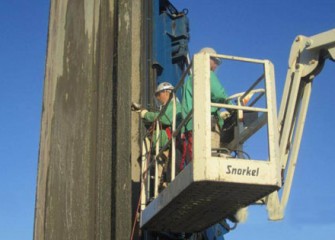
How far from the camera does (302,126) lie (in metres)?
6.49

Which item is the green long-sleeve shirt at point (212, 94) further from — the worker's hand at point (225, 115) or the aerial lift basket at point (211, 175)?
the worker's hand at point (225, 115)

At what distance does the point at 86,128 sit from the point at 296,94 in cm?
277

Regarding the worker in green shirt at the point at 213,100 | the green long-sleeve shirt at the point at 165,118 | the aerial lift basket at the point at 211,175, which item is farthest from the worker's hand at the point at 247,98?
the aerial lift basket at the point at 211,175

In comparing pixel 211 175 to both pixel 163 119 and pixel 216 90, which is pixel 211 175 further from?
pixel 163 119

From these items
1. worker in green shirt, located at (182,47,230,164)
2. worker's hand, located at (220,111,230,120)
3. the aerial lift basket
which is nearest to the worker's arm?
worker in green shirt, located at (182,47,230,164)

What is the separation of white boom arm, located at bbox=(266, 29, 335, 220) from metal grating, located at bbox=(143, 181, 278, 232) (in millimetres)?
830

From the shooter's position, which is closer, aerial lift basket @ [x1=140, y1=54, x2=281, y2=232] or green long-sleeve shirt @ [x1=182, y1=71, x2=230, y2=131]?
aerial lift basket @ [x1=140, y1=54, x2=281, y2=232]

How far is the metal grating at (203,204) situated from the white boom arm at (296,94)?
830mm

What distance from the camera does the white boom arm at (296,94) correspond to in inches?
250

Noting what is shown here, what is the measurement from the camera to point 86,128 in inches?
186

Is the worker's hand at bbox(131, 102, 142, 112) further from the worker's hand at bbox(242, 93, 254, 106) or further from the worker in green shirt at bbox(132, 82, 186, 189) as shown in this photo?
the worker's hand at bbox(242, 93, 254, 106)

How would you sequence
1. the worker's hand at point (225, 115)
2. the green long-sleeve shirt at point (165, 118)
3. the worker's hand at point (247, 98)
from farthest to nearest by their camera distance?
the worker's hand at point (247, 98) → the worker's hand at point (225, 115) → the green long-sleeve shirt at point (165, 118)

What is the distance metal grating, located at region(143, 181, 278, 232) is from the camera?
4.80m

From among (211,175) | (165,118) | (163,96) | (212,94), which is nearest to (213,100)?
(212,94)
